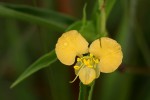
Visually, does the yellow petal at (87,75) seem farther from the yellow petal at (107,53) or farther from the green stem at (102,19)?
the green stem at (102,19)

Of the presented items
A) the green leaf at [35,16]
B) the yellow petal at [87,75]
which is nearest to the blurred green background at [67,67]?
the green leaf at [35,16]

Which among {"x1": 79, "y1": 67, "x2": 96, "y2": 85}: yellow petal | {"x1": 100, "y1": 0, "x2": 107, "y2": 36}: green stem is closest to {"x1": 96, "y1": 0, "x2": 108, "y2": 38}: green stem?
{"x1": 100, "y1": 0, "x2": 107, "y2": 36}: green stem

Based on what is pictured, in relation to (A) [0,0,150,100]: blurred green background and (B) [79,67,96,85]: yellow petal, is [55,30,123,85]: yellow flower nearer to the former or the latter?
(B) [79,67,96,85]: yellow petal

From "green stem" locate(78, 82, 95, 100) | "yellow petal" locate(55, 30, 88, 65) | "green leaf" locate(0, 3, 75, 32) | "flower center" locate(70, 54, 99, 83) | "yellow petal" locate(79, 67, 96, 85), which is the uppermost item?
"green leaf" locate(0, 3, 75, 32)

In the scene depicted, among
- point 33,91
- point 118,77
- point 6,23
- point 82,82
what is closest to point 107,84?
point 118,77

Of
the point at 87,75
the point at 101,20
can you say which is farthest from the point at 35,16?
the point at 87,75

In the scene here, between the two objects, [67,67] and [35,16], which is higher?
[35,16]

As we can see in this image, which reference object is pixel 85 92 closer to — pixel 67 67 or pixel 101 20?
pixel 101 20

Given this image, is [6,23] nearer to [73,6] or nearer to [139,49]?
[73,6]
